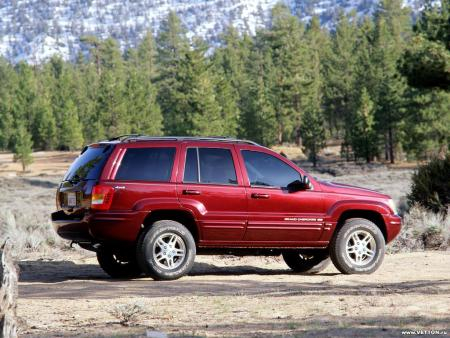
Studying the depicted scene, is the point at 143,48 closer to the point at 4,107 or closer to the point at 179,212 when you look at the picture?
the point at 4,107

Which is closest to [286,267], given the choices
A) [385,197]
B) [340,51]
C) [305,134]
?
[385,197]

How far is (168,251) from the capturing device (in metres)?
10.5

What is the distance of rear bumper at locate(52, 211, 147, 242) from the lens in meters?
10.2

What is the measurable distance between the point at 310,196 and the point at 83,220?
117 inches

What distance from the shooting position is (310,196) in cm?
1112

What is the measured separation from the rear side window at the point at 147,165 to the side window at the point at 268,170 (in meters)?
1.06

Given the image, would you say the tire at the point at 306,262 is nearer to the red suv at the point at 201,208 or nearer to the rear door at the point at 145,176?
the red suv at the point at 201,208

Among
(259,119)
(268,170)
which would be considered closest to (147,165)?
(268,170)

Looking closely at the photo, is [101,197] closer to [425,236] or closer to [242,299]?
[242,299]

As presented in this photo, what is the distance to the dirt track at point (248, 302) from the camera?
7348mm

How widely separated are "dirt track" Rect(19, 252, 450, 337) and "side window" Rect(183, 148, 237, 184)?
4.31 ft

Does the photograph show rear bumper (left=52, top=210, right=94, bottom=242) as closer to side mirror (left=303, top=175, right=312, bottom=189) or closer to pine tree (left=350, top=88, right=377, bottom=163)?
side mirror (left=303, top=175, right=312, bottom=189)

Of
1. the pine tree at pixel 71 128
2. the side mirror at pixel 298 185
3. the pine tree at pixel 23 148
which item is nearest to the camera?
the side mirror at pixel 298 185

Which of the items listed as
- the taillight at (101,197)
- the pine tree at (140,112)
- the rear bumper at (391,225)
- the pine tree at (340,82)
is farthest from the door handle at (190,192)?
the pine tree at (340,82)
